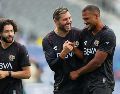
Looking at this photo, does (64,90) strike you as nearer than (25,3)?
Yes

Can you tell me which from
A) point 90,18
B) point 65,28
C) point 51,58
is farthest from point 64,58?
point 90,18

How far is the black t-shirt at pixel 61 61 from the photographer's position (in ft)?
22.3

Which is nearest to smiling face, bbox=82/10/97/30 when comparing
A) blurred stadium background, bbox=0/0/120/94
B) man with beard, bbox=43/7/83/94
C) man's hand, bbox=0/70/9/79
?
man with beard, bbox=43/7/83/94

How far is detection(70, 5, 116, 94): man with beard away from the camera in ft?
21.4

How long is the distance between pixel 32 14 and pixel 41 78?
12.8 feet

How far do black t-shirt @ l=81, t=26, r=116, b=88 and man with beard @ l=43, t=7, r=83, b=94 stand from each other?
21cm

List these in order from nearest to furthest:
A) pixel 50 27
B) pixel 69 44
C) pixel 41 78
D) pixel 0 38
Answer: pixel 69 44, pixel 0 38, pixel 41 78, pixel 50 27

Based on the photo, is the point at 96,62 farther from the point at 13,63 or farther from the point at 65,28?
the point at 13,63

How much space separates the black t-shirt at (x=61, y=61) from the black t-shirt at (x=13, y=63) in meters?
0.35

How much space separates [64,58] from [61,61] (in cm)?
6

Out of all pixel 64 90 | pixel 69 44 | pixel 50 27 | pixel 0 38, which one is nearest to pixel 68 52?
pixel 69 44

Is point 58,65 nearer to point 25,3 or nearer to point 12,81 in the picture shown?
point 12,81

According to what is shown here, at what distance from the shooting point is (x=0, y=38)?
704 cm

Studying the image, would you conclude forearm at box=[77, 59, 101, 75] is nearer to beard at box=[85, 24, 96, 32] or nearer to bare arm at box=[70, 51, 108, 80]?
bare arm at box=[70, 51, 108, 80]
